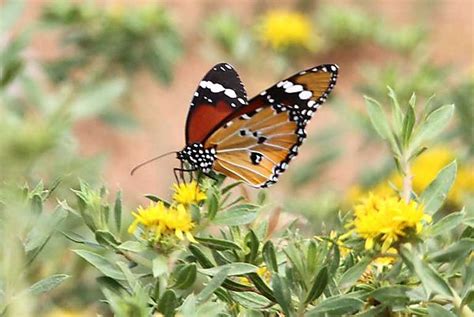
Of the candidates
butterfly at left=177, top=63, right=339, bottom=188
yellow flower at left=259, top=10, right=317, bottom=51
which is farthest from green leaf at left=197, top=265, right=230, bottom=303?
yellow flower at left=259, top=10, right=317, bottom=51

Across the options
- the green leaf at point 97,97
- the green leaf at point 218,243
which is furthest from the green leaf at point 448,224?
the green leaf at point 97,97

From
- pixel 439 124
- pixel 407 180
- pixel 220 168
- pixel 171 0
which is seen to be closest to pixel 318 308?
pixel 407 180

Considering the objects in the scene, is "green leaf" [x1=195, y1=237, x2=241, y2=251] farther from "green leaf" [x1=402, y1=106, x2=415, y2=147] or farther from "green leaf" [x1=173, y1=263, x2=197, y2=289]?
"green leaf" [x1=402, y1=106, x2=415, y2=147]

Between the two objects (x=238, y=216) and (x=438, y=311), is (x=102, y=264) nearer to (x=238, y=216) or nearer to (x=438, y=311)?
(x=238, y=216)

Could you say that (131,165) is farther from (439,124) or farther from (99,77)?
(439,124)

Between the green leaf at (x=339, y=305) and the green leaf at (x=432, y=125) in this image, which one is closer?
the green leaf at (x=339, y=305)

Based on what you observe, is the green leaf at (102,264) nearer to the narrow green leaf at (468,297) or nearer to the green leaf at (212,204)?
the green leaf at (212,204)

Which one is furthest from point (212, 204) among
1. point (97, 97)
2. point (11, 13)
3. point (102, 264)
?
point (97, 97)
